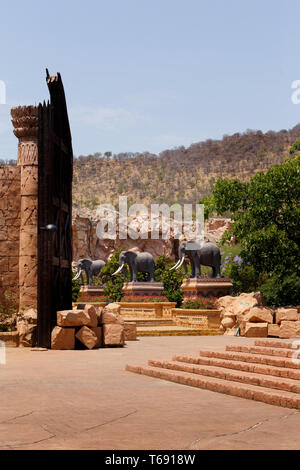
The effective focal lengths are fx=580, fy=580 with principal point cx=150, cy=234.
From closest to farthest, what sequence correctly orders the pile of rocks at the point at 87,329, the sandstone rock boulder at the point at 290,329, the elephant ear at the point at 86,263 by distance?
the pile of rocks at the point at 87,329, the sandstone rock boulder at the point at 290,329, the elephant ear at the point at 86,263

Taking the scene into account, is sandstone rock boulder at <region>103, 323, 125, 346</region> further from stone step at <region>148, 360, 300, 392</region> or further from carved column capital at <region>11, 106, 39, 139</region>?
carved column capital at <region>11, 106, 39, 139</region>

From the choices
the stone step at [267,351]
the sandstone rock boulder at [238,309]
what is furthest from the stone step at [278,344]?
the sandstone rock boulder at [238,309]

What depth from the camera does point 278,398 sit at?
24.5 feet

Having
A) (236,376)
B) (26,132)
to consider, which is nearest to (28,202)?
(26,132)

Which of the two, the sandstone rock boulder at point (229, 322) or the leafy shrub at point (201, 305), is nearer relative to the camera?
the sandstone rock boulder at point (229, 322)

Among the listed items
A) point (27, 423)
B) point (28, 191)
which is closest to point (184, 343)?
point (28, 191)

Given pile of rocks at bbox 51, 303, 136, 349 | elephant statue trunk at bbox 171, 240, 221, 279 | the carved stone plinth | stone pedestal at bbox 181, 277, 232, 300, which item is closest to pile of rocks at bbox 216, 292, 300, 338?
stone pedestal at bbox 181, 277, 232, 300

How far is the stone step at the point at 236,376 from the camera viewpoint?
8.18 m

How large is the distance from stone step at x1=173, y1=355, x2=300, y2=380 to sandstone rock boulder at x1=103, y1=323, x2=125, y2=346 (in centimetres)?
391

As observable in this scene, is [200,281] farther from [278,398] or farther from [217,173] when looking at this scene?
[217,173]

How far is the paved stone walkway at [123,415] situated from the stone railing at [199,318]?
1172cm

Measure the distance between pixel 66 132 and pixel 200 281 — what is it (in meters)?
12.1

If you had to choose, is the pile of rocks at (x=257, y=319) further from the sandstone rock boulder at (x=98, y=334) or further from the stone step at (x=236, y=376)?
the stone step at (x=236, y=376)

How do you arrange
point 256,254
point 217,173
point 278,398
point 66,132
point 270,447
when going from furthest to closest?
point 217,173 → point 256,254 → point 66,132 → point 278,398 → point 270,447
